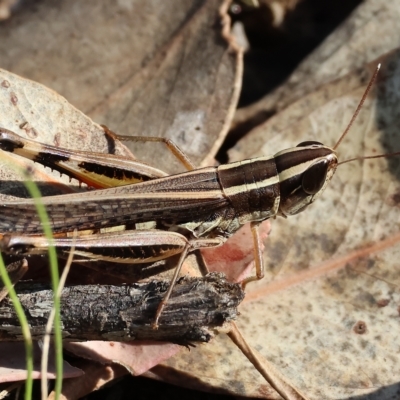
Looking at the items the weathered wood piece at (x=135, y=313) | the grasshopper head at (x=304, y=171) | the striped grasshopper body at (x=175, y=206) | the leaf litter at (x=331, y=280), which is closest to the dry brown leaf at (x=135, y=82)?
the leaf litter at (x=331, y=280)

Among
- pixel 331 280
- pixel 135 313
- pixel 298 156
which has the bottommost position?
pixel 135 313

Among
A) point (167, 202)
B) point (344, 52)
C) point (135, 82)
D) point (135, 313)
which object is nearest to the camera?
point (135, 313)

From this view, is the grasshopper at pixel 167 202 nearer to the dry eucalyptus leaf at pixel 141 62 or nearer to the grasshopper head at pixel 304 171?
the grasshopper head at pixel 304 171

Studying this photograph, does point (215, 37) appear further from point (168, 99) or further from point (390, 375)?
point (390, 375)

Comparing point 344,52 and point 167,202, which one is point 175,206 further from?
point 344,52

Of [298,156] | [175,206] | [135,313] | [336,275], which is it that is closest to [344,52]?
[298,156]

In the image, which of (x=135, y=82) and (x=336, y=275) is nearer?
(x=336, y=275)

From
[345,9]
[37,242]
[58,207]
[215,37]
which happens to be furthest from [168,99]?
[345,9]
